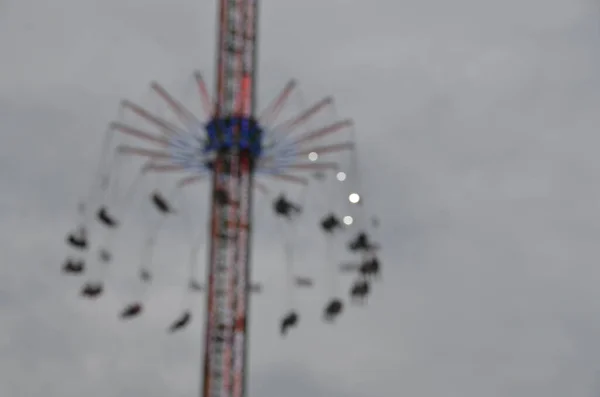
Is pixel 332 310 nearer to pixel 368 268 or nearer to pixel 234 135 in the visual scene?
pixel 368 268

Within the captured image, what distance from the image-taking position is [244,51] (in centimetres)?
7550

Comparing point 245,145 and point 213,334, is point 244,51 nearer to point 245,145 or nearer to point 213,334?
point 245,145

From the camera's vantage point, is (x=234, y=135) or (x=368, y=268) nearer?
(x=234, y=135)

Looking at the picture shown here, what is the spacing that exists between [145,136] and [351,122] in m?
12.5

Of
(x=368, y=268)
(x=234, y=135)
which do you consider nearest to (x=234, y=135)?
(x=234, y=135)

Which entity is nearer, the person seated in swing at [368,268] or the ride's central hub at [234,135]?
the ride's central hub at [234,135]

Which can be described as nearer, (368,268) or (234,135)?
(234,135)

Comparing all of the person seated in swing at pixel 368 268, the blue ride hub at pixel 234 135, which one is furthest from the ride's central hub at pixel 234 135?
the person seated in swing at pixel 368 268

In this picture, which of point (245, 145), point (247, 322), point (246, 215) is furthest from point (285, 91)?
point (247, 322)

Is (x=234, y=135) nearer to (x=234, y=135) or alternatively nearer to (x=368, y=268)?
(x=234, y=135)

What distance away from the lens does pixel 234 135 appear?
7006cm

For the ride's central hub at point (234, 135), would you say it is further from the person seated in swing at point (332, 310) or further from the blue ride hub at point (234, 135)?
the person seated in swing at point (332, 310)

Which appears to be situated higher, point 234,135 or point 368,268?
point 234,135

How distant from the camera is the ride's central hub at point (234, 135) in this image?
6956 centimetres
